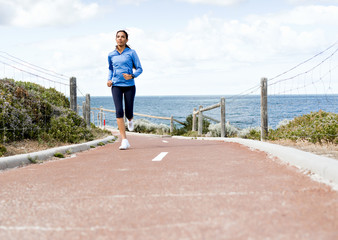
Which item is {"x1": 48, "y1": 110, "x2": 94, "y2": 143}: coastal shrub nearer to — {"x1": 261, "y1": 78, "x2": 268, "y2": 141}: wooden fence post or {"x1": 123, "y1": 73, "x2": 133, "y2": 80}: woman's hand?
{"x1": 123, "y1": 73, "x2": 133, "y2": 80}: woman's hand

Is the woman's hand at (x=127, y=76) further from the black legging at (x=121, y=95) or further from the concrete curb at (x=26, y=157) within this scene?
the concrete curb at (x=26, y=157)

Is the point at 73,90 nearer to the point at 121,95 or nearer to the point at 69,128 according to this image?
the point at 69,128

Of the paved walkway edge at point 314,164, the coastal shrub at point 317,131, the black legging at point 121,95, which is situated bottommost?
the paved walkway edge at point 314,164

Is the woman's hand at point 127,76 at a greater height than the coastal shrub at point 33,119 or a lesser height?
greater

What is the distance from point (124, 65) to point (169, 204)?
5963mm

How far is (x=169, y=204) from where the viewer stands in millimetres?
3617

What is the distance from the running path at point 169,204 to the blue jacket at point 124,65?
367 centimetres

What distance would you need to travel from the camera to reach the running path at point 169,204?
112 inches

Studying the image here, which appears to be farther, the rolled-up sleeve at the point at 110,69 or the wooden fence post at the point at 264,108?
the wooden fence post at the point at 264,108

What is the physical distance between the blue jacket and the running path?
3673 millimetres

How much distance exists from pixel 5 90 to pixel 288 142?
24.3ft

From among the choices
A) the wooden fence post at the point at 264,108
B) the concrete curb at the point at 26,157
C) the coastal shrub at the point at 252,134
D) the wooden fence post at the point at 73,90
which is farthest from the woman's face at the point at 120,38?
the coastal shrub at the point at 252,134

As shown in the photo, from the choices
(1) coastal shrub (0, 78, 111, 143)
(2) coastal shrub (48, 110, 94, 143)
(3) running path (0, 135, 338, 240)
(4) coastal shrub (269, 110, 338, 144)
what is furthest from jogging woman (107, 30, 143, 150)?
(4) coastal shrub (269, 110, 338, 144)

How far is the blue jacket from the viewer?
359 inches
